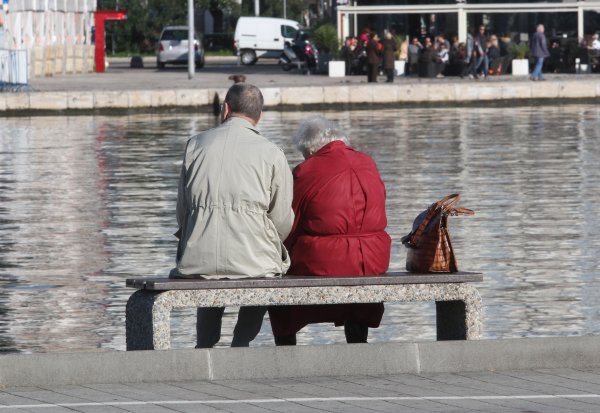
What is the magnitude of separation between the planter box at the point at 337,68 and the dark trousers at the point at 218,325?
1694 inches

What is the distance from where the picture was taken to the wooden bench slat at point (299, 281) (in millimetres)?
7773

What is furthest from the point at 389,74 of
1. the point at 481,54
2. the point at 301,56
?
the point at 301,56

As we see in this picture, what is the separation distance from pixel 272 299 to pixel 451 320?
1.01m

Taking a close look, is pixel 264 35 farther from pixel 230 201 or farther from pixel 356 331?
pixel 230 201

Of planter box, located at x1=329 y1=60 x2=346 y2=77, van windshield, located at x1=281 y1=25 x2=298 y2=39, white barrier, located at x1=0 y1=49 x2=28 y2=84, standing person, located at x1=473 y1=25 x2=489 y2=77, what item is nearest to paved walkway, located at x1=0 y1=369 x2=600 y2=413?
white barrier, located at x1=0 y1=49 x2=28 y2=84

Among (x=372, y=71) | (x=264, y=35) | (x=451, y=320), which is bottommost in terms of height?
(x=372, y=71)

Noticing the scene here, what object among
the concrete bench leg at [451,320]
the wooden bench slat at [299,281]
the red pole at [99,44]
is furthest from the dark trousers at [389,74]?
the wooden bench slat at [299,281]

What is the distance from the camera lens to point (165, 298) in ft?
25.5

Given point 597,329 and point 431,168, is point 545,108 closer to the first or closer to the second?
point 431,168

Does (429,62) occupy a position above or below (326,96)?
above

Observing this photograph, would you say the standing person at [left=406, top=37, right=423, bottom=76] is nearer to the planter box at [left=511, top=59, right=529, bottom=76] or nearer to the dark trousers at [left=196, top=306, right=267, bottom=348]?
the planter box at [left=511, top=59, right=529, bottom=76]

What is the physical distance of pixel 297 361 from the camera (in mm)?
7746

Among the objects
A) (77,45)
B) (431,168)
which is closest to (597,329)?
(431,168)

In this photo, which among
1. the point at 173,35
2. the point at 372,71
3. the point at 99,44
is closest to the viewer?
the point at 372,71
